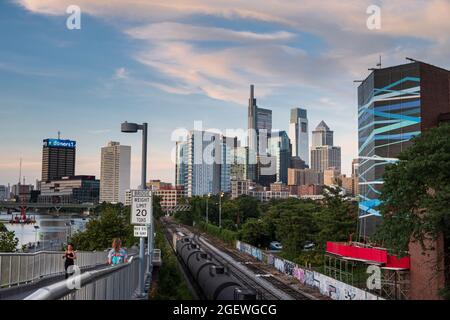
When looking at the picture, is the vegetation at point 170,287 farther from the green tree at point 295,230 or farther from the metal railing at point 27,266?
the green tree at point 295,230

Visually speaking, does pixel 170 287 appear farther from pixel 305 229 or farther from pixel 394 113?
pixel 394 113

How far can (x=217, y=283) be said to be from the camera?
24.1 meters

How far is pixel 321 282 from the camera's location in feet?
136

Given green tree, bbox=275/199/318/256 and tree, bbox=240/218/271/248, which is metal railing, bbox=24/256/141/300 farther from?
tree, bbox=240/218/271/248

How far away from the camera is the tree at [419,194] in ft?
95.0

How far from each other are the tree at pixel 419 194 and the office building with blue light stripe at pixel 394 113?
2389 cm

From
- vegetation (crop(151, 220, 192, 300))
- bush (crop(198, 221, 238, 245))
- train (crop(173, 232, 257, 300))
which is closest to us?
train (crop(173, 232, 257, 300))

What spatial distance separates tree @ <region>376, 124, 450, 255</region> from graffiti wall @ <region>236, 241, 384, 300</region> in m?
4.08

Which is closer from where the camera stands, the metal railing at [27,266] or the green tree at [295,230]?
the metal railing at [27,266]

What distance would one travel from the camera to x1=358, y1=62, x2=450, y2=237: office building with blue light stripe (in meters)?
57.4

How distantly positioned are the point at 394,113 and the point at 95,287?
56148mm

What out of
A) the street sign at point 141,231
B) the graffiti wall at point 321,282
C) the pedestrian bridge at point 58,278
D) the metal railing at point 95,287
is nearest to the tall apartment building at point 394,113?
the graffiti wall at point 321,282

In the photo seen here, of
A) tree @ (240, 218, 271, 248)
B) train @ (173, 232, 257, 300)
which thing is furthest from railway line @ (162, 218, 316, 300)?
tree @ (240, 218, 271, 248)
